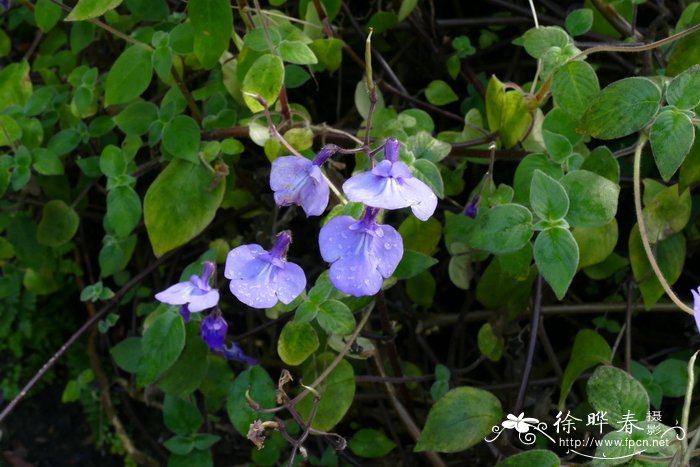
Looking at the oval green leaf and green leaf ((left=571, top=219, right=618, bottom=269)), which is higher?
the oval green leaf

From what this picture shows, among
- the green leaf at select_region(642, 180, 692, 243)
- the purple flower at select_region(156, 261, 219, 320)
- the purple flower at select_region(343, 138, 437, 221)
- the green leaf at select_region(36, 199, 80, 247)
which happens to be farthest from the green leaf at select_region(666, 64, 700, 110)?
the green leaf at select_region(36, 199, 80, 247)

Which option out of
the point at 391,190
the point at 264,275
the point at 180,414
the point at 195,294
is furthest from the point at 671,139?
the point at 180,414

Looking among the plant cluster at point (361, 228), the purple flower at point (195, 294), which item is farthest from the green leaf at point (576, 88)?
the purple flower at point (195, 294)

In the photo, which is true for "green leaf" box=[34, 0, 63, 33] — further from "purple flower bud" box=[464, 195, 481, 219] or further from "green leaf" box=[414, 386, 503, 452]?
"green leaf" box=[414, 386, 503, 452]

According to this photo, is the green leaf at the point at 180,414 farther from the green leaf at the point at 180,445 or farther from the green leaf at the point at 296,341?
the green leaf at the point at 296,341

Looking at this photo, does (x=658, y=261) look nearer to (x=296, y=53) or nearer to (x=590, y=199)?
(x=590, y=199)
